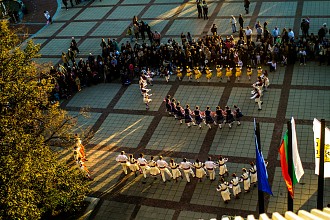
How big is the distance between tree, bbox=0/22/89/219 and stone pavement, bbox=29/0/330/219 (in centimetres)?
453

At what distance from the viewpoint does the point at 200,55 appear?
32344 millimetres

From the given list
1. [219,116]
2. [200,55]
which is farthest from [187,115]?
[200,55]

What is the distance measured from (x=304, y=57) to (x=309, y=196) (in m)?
12.5

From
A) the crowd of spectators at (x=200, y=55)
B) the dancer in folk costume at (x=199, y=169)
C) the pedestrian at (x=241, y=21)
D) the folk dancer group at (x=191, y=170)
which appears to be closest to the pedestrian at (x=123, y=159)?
the folk dancer group at (x=191, y=170)

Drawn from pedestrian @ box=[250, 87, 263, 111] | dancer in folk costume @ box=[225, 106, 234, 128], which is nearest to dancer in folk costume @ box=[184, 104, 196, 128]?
dancer in folk costume @ box=[225, 106, 234, 128]

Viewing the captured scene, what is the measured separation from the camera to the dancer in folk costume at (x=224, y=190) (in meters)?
21.4

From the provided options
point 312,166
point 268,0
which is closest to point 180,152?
point 312,166

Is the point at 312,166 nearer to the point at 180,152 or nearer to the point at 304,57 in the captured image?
the point at 180,152

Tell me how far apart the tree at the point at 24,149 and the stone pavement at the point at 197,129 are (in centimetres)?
453

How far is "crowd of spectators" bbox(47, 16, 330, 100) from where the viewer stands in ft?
103

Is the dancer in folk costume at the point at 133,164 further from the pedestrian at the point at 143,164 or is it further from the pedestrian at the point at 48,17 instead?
the pedestrian at the point at 48,17

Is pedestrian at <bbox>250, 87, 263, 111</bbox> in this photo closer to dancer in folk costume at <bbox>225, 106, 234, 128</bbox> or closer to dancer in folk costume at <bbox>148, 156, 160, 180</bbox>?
dancer in folk costume at <bbox>225, 106, 234, 128</bbox>

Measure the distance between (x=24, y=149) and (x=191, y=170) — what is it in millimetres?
9209

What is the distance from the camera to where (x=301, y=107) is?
1072 inches
